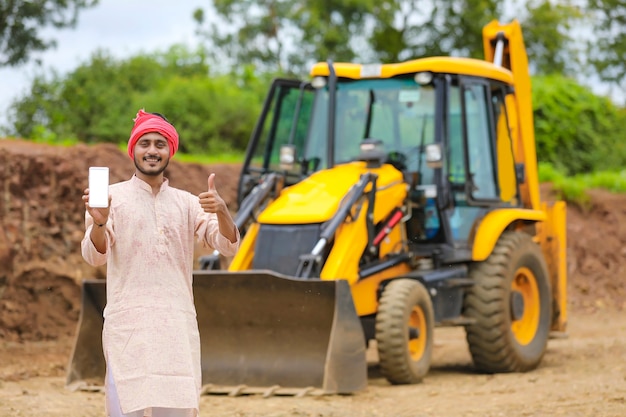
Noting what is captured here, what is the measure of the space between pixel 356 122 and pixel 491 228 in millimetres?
1521

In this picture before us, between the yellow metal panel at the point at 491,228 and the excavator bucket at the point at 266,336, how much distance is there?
1.98 metres

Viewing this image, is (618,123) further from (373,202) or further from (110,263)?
(110,263)

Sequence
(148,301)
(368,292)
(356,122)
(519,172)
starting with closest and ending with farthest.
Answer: (148,301) → (368,292) → (356,122) → (519,172)

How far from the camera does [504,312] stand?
9898 mm

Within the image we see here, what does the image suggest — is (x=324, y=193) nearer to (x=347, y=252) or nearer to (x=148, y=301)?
(x=347, y=252)

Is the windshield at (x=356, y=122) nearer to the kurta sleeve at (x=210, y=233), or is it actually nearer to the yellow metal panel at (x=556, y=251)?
the yellow metal panel at (x=556, y=251)

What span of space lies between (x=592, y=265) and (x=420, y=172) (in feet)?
29.6

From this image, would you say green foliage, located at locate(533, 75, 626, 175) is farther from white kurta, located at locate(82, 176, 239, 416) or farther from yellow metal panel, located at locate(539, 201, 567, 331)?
white kurta, located at locate(82, 176, 239, 416)

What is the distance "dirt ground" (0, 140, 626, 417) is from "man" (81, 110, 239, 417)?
2.88 meters

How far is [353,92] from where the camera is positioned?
33.7 ft

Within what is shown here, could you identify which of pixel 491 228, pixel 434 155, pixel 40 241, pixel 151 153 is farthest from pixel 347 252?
pixel 40 241

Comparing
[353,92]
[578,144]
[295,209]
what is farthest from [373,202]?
[578,144]

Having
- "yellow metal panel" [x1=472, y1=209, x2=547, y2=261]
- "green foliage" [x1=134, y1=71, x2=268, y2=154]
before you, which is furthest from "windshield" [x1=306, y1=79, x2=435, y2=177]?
"green foliage" [x1=134, y1=71, x2=268, y2=154]

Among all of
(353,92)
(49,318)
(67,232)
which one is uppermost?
(353,92)
